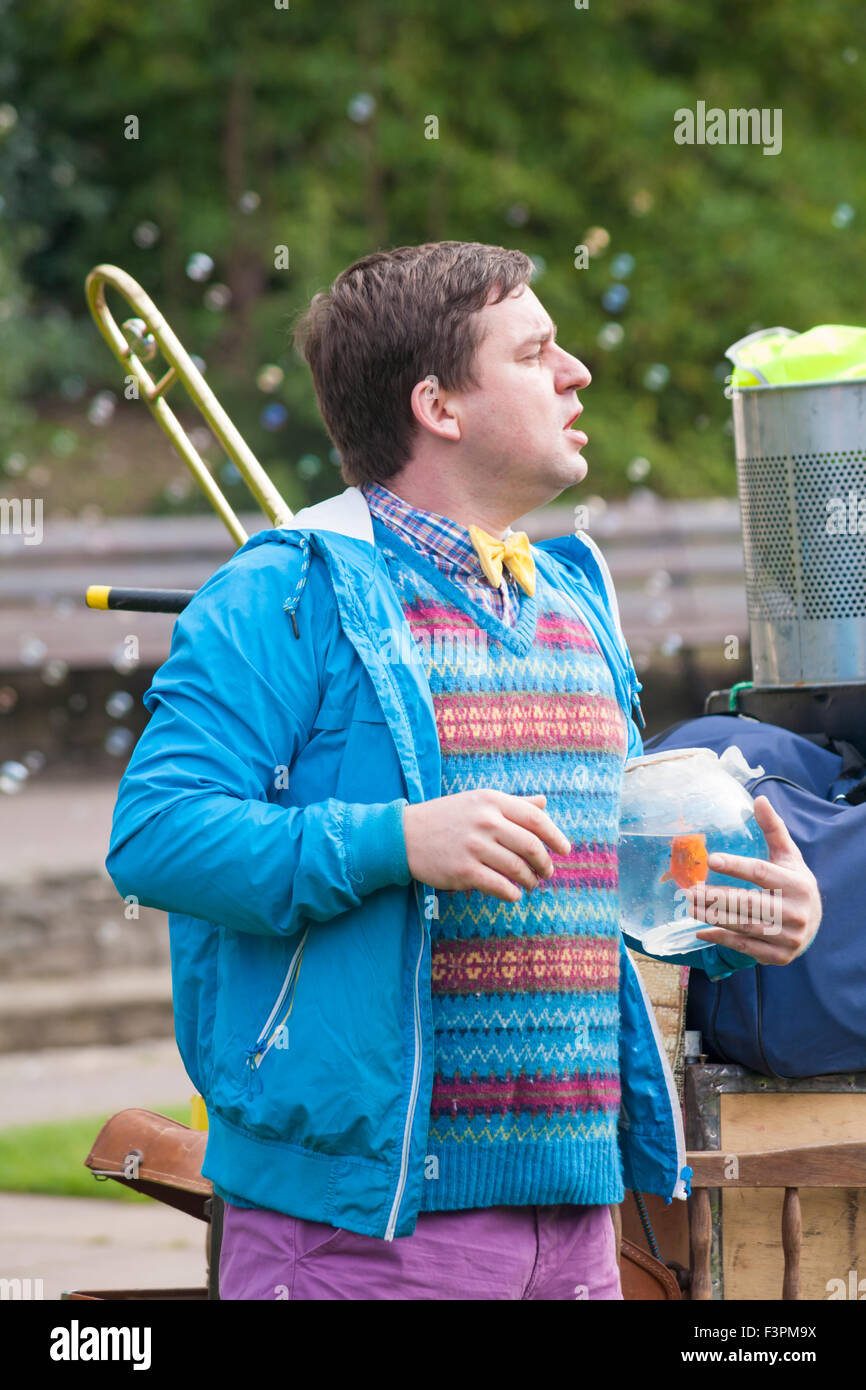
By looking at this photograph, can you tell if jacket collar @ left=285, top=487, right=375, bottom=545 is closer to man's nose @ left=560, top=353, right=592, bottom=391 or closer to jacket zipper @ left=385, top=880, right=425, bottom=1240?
man's nose @ left=560, top=353, right=592, bottom=391

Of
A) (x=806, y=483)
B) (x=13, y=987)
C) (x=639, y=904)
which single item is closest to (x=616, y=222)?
(x=13, y=987)

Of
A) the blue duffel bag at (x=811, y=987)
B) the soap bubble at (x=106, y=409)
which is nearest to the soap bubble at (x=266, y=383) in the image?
the soap bubble at (x=106, y=409)

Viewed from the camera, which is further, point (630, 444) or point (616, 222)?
point (616, 222)

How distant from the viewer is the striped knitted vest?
73.3 inches

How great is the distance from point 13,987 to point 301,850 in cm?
491

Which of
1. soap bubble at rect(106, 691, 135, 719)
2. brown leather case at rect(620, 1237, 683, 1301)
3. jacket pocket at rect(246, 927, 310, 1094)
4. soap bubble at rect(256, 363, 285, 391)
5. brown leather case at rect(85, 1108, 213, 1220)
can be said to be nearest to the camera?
jacket pocket at rect(246, 927, 310, 1094)

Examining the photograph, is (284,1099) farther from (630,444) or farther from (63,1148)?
(630,444)

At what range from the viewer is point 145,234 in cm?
1448

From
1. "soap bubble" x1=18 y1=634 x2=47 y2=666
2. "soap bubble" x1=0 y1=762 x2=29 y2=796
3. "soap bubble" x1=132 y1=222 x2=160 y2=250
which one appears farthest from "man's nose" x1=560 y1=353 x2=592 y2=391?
"soap bubble" x1=132 y1=222 x2=160 y2=250

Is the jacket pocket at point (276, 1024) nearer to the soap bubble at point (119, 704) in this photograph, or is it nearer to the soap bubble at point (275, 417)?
the soap bubble at point (119, 704)

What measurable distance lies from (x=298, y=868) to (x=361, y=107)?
13.1 metres

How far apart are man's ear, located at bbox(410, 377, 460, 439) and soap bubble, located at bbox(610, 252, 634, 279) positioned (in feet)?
37.0

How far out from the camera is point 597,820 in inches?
78.2

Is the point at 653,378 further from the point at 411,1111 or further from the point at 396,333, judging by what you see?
the point at 411,1111
